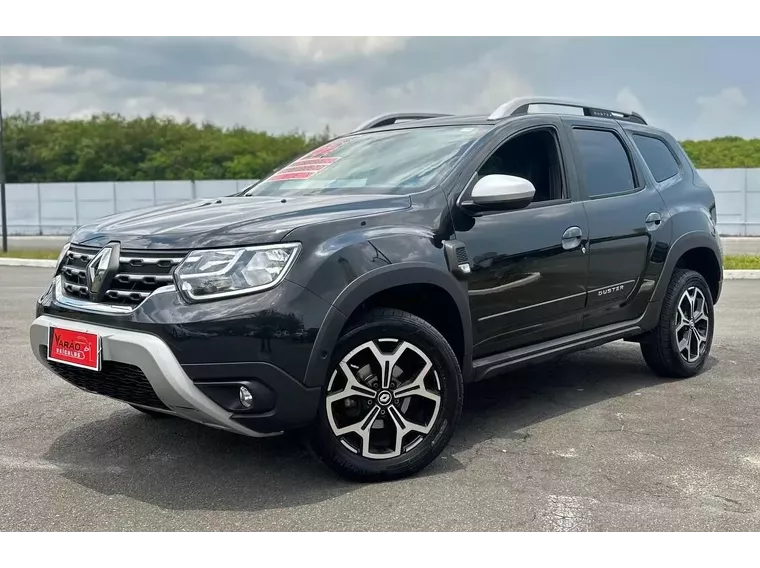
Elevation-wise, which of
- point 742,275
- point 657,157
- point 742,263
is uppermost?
point 657,157

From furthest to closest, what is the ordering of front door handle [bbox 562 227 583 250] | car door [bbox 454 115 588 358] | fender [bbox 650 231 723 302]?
fender [bbox 650 231 723 302] → front door handle [bbox 562 227 583 250] → car door [bbox 454 115 588 358]

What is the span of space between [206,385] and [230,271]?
0.47 metres

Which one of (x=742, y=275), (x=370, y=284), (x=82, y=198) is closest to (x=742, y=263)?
(x=742, y=275)

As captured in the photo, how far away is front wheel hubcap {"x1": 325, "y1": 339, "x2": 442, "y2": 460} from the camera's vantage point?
3.49 meters

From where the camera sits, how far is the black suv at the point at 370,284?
3.23m

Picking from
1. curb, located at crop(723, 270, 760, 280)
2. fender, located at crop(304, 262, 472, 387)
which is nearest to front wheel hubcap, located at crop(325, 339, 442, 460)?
fender, located at crop(304, 262, 472, 387)

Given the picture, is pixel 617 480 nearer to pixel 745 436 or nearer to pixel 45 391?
pixel 745 436

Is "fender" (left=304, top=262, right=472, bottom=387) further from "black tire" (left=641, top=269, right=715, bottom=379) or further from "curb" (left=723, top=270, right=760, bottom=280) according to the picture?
"curb" (left=723, top=270, right=760, bottom=280)

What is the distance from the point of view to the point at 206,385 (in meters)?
3.21

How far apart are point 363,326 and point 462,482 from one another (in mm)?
840

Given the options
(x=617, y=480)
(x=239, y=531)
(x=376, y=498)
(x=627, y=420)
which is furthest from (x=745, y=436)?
(x=239, y=531)

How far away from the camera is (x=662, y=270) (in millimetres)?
5238

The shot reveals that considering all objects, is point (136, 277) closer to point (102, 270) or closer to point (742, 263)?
point (102, 270)

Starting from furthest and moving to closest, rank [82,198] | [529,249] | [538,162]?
[82,198] < [538,162] < [529,249]
